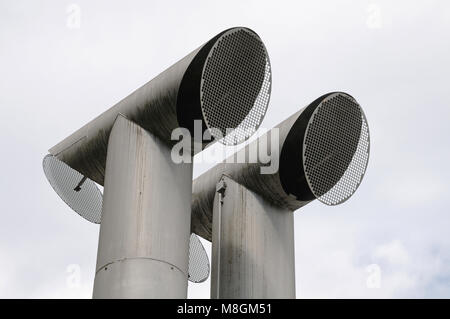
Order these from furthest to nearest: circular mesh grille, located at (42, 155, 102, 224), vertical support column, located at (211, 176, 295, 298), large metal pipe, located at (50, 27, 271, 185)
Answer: circular mesh grille, located at (42, 155, 102, 224), vertical support column, located at (211, 176, 295, 298), large metal pipe, located at (50, 27, 271, 185)

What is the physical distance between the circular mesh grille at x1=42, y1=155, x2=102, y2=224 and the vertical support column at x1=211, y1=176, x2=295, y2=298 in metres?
2.11

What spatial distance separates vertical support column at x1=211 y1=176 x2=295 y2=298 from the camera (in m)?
15.0

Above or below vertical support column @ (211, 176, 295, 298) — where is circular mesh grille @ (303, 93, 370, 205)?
above

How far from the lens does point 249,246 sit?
15227 mm

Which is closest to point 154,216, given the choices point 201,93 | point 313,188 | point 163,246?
point 163,246

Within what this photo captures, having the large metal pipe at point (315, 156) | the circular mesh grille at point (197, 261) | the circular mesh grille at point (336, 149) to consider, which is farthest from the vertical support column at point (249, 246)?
the circular mesh grille at point (197, 261)

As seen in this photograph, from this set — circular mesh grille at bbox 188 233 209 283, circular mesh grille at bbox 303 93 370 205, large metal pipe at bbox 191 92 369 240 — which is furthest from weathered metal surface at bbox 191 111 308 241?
circular mesh grille at bbox 188 233 209 283

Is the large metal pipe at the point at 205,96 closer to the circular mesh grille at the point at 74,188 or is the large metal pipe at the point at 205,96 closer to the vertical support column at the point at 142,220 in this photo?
the vertical support column at the point at 142,220

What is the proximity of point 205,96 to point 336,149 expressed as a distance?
2.52 meters

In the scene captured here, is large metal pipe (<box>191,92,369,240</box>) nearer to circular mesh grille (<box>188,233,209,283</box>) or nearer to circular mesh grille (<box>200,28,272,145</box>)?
circular mesh grille (<box>200,28,272,145</box>)

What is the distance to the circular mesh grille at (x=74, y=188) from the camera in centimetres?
1616

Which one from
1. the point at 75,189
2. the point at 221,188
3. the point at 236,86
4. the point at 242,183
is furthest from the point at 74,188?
the point at 236,86
